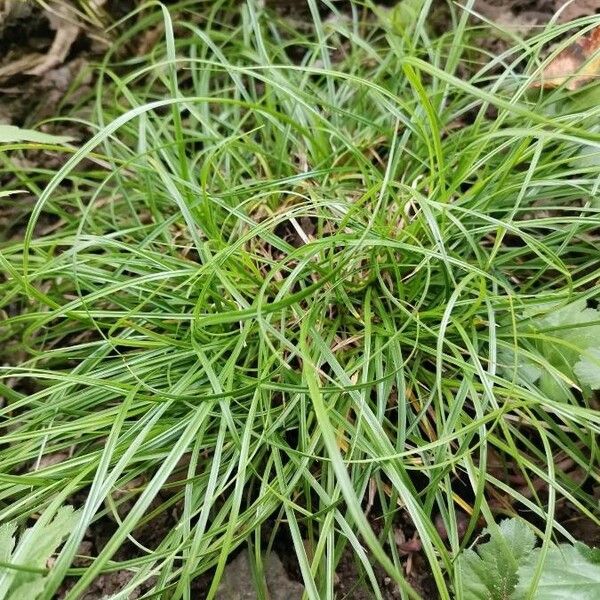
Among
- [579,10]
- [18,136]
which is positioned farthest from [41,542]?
[579,10]

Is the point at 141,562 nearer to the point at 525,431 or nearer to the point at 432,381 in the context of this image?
the point at 432,381

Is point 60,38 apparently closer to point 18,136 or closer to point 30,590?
point 18,136

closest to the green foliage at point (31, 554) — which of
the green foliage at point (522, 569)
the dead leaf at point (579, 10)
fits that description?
the green foliage at point (522, 569)

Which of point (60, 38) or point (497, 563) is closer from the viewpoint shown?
point (497, 563)

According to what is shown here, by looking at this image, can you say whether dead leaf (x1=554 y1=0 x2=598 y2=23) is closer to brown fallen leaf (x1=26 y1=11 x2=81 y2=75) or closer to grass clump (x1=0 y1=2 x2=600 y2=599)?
grass clump (x1=0 y1=2 x2=600 y2=599)

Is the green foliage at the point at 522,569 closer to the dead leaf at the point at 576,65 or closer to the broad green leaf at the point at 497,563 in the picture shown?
the broad green leaf at the point at 497,563

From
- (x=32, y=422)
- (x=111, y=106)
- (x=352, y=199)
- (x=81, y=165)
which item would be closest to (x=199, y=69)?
(x=111, y=106)
